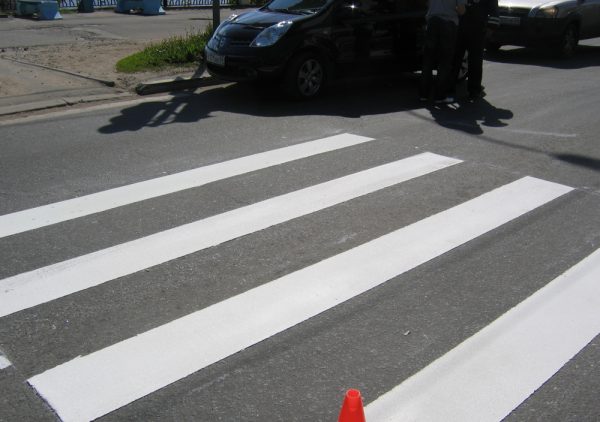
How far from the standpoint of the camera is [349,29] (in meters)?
9.85

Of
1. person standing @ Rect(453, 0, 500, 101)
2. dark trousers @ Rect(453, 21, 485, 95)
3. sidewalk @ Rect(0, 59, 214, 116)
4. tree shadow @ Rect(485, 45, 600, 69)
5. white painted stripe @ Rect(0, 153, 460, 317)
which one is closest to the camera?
white painted stripe @ Rect(0, 153, 460, 317)

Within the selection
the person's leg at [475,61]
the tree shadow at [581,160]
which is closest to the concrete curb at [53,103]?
the person's leg at [475,61]

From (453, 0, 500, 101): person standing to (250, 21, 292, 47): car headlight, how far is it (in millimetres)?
2677

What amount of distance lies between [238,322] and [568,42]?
12.8m

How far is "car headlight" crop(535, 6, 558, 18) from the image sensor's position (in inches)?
536

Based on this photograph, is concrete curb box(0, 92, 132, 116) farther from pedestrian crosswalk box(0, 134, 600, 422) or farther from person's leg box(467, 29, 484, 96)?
person's leg box(467, 29, 484, 96)

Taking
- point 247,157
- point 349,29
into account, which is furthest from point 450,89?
point 247,157

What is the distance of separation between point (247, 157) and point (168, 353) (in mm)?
3682

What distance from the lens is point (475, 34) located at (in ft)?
32.3

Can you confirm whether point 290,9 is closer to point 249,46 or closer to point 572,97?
point 249,46

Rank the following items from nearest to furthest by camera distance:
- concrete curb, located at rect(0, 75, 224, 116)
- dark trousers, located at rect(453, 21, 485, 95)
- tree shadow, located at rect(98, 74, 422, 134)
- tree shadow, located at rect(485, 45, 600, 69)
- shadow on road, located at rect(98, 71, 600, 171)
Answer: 1. shadow on road, located at rect(98, 71, 600, 171)
2. tree shadow, located at rect(98, 74, 422, 134)
3. concrete curb, located at rect(0, 75, 224, 116)
4. dark trousers, located at rect(453, 21, 485, 95)
5. tree shadow, located at rect(485, 45, 600, 69)

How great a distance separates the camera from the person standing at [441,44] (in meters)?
9.20

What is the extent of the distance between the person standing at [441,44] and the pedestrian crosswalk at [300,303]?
372 cm

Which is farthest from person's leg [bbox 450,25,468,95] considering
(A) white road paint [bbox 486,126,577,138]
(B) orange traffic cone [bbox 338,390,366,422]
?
(B) orange traffic cone [bbox 338,390,366,422]
